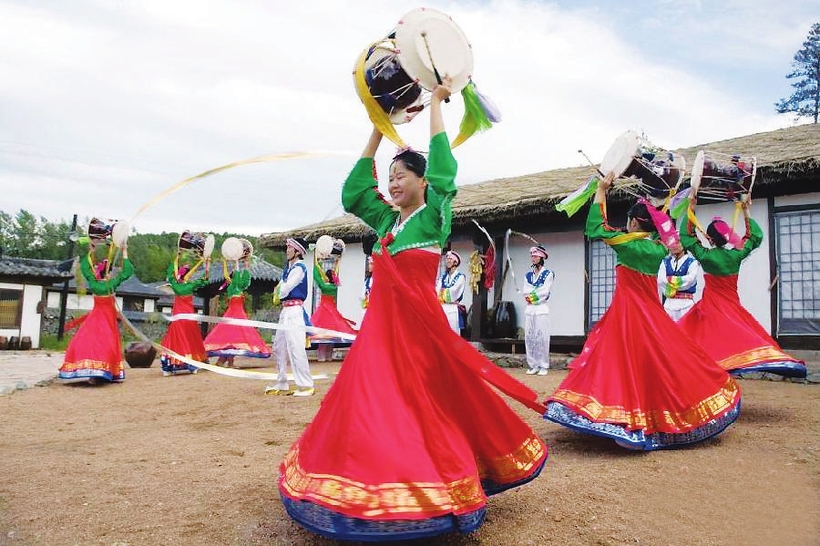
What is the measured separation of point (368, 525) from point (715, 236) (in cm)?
503

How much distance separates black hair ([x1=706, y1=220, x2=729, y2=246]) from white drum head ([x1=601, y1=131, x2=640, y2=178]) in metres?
1.74

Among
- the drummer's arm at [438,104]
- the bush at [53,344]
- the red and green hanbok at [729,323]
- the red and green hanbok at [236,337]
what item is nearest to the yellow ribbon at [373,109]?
the drummer's arm at [438,104]

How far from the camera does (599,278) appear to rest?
11.3m

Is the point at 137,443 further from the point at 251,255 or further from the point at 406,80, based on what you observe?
the point at 251,255

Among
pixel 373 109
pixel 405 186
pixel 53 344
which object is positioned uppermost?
pixel 373 109

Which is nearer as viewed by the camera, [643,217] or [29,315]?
[643,217]

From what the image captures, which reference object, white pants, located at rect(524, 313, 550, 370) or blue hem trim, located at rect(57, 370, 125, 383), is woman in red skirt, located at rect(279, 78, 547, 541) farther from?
white pants, located at rect(524, 313, 550, 370)

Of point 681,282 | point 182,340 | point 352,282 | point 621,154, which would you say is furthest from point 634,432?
point 352,282

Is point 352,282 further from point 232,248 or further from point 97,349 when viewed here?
point 97,349

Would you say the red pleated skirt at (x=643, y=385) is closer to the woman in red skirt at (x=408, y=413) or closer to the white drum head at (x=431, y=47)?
the woman in red skirt at (x=408, y=413)

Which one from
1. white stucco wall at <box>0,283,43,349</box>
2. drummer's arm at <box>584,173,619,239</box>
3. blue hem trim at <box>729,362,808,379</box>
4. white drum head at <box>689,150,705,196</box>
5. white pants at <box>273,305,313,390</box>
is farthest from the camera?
white stucco wall at <box>0,283,43,349</box>

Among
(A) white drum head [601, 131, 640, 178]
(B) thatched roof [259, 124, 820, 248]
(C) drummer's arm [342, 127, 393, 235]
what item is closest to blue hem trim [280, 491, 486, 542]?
(C) drummer's arm [342, 127, 393, 235]

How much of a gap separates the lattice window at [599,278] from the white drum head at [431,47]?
893 centimetres

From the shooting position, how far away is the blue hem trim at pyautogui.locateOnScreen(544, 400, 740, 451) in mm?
4145
